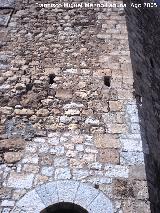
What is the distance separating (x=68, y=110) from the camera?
14.9ft

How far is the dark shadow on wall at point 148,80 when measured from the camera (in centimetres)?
429

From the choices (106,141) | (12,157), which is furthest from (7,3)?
(106,141)

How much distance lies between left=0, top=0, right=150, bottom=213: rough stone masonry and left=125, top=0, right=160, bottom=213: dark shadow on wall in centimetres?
18

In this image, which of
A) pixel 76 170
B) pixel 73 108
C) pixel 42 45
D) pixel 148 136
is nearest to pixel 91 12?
pixel 42 45

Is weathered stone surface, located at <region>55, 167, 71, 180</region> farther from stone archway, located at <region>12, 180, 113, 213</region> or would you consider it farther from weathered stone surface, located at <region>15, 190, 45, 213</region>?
weathered stone surface, located at <region>15, 190, 45, 213</region>

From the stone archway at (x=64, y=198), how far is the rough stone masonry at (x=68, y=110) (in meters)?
0.01

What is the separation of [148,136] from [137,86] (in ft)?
2.39

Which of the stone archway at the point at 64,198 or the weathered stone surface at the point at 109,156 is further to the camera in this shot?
the weathered stone surface at the point at 109,156

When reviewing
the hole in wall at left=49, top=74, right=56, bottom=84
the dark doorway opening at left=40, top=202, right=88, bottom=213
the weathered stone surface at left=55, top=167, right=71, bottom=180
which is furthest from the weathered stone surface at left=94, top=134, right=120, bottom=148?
the hole in wall at left=49, top=74, right=56, bottom=84

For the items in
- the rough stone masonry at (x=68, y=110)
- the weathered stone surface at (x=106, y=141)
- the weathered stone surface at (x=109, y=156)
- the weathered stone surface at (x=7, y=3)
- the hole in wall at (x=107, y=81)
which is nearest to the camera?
the rough stone masonry at (x=68, y=110)

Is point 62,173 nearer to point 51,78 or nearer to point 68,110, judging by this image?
point 68,110

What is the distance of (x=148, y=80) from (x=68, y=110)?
1587 millimetres

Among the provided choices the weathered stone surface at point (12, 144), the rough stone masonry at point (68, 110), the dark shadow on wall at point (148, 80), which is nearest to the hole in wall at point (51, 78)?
the rough stone masonry at point (68, 110)

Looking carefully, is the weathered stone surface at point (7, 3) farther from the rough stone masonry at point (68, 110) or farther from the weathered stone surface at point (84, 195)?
the weathered stone surface at point (84, 195)
